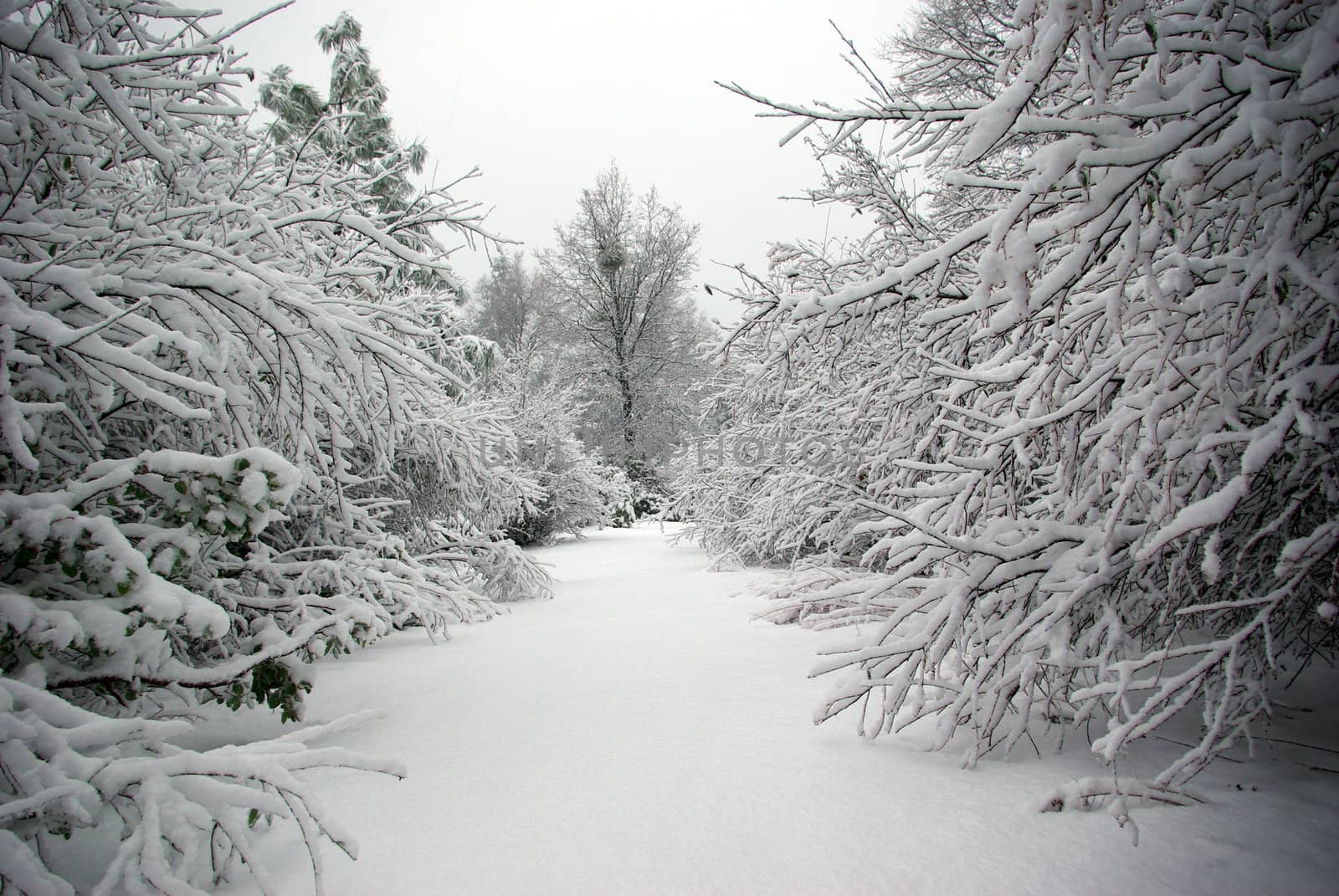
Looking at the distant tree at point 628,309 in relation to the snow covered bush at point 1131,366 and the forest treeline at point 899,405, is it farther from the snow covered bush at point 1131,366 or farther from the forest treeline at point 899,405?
the snow covered bush at point 1131,366

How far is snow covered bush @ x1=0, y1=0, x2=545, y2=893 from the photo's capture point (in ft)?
4.44

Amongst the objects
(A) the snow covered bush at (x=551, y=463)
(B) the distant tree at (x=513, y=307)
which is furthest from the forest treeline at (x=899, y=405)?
(B) the distant tree at (x=513, y=307)

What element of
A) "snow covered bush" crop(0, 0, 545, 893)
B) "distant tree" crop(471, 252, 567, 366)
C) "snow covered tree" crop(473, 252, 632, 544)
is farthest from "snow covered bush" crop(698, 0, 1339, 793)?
"distant tree" crop(471, 252, 567, 366)

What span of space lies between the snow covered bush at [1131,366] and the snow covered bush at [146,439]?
1.68 meters

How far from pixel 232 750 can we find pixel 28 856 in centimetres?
35

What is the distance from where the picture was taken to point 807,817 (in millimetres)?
1807

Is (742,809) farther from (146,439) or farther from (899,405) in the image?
(146,439)

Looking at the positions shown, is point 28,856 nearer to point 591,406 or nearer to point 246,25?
point 246,25

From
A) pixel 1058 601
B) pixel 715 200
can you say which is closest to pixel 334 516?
pixel 1058 601

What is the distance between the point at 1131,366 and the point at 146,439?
3381 millimetres

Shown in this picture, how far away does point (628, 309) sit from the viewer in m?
19.9

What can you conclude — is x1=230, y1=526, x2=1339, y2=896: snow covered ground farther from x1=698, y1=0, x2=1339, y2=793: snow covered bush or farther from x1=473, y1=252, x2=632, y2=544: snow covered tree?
x1=473, y1=252, x2=632, y2=544: snow covered tree

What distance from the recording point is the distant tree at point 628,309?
773 inches

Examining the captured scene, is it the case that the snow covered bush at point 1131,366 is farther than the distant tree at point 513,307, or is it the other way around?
the distant tree at point 513,307
